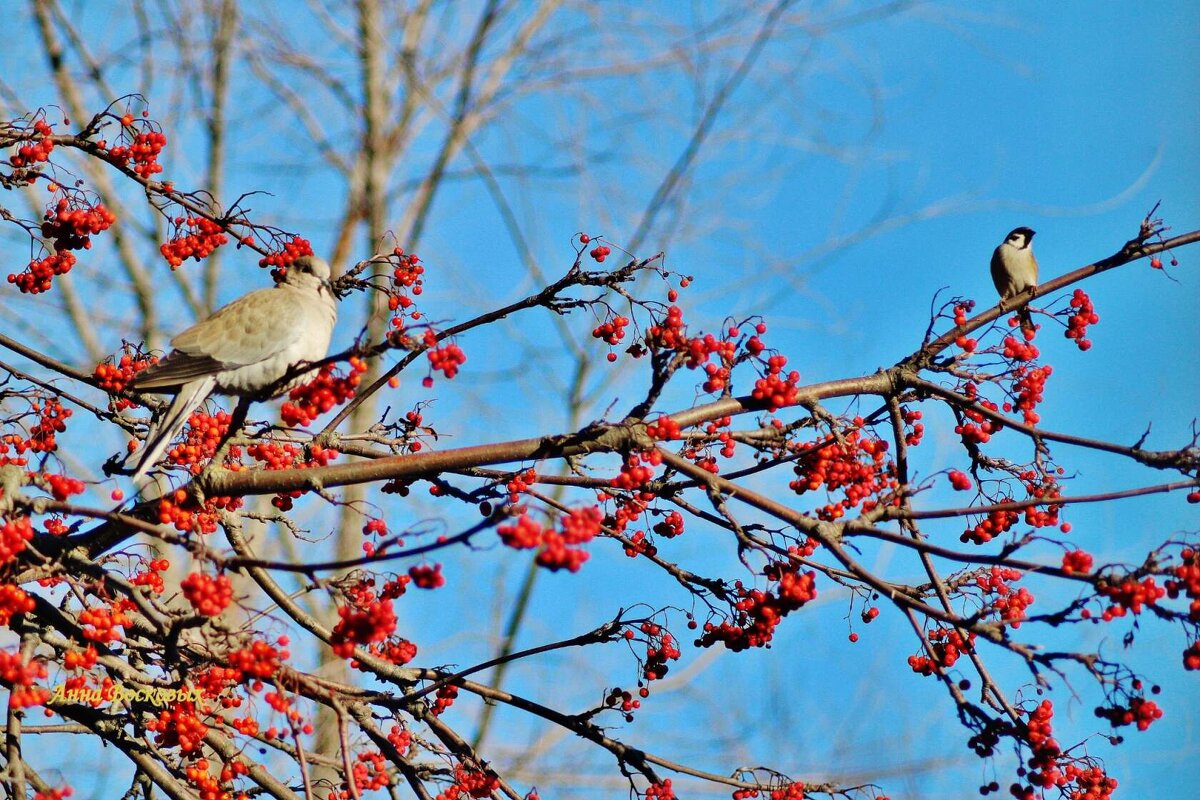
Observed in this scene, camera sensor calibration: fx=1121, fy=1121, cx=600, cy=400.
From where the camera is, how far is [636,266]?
3295 mm

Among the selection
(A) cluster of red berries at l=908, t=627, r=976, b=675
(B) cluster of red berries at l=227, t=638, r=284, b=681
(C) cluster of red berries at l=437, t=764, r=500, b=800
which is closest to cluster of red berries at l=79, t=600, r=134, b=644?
(B) cluster of red berries at l=227, t=638, r=284, b=681

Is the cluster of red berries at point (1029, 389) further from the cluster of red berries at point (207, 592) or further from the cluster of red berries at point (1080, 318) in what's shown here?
the cluster of red berries at point (207, 592)

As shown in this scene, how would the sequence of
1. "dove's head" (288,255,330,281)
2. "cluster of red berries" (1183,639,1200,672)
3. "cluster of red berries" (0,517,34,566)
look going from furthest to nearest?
"dove's head" (288,255,330,281) → "cluster of red berries" (0,517,34,566) → "cluster of red berries" (1183,639,1200,672)

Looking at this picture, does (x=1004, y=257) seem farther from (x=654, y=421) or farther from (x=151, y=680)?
(x=151, y=680)

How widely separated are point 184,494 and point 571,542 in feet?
4.44

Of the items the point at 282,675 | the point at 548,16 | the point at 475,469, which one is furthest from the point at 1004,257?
the point at 548,16

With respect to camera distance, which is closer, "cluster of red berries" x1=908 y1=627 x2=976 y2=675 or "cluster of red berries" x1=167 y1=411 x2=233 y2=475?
"cluster of red berries" x1=908 y1=627 x2=976 y2=675

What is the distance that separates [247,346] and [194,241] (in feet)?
1.61

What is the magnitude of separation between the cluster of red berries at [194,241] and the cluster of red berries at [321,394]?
120 centimetres

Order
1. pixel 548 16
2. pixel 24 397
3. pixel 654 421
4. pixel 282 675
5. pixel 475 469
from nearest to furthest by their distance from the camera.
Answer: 1. pixel 282 675
2. pixel 654 421
3. pixel 475 469
4. pixel 24 397
5. pixel 548 16

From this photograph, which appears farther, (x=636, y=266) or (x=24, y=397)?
(x=24, y=397)

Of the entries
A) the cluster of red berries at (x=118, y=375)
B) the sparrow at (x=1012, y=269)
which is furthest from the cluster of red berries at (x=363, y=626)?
the sparrow at (x=1012, y=269)

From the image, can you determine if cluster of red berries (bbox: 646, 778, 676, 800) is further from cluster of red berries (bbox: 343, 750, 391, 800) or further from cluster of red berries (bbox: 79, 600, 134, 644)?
cluster of red berries (bbox: 79, 600, 134, 644)

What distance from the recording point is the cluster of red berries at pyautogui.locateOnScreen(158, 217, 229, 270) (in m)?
3.95
